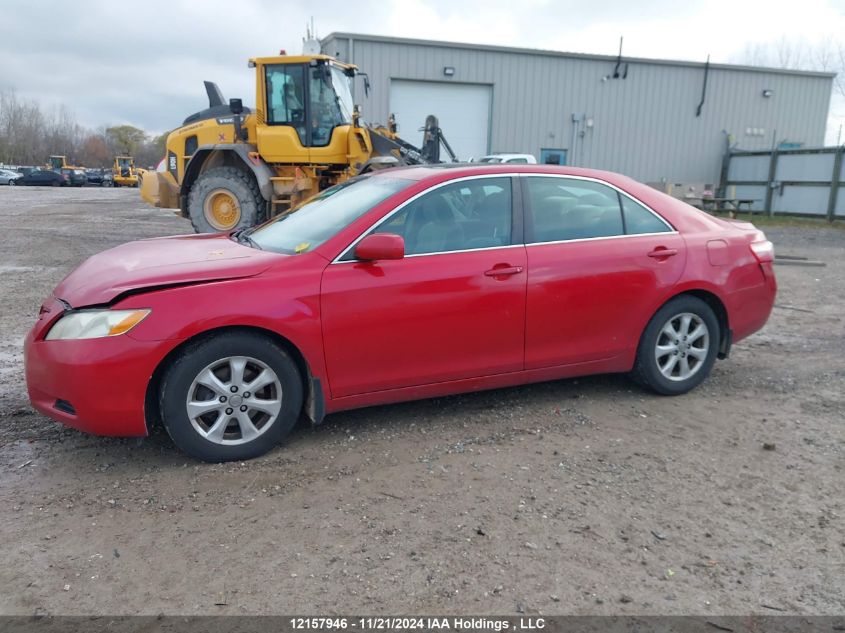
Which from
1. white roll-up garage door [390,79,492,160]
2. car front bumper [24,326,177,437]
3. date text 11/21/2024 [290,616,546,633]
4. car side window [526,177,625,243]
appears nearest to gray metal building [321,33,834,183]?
white roll-up garage door [390,79,492,160]

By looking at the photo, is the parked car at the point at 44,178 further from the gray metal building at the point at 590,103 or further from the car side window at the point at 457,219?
the car side window at the point at 457,219

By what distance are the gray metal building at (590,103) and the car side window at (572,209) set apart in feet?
62.7

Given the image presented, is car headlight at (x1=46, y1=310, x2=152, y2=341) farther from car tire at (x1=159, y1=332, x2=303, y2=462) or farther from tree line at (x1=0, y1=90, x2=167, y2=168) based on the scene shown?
tree line at (x1=0, y1=90, x2=167, y2=168)

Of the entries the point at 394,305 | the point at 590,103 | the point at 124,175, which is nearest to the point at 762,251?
the point at 394,305

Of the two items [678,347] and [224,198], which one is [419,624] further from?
[224,198]

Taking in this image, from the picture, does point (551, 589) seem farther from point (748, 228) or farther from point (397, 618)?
point (748, 228)

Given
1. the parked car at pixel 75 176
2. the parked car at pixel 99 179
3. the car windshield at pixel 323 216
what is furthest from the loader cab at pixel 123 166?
the car windshield at pixel 323 216

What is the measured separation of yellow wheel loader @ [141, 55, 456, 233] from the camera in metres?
11.3

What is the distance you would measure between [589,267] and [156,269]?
8.45 ft

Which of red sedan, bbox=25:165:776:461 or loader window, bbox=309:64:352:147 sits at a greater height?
loader window, bbox=309:64:352:147

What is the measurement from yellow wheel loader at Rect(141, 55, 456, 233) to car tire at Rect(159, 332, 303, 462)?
26.3ft

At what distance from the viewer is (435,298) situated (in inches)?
151

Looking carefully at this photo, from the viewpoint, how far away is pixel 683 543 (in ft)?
9.49

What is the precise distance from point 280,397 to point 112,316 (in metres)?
0.94
